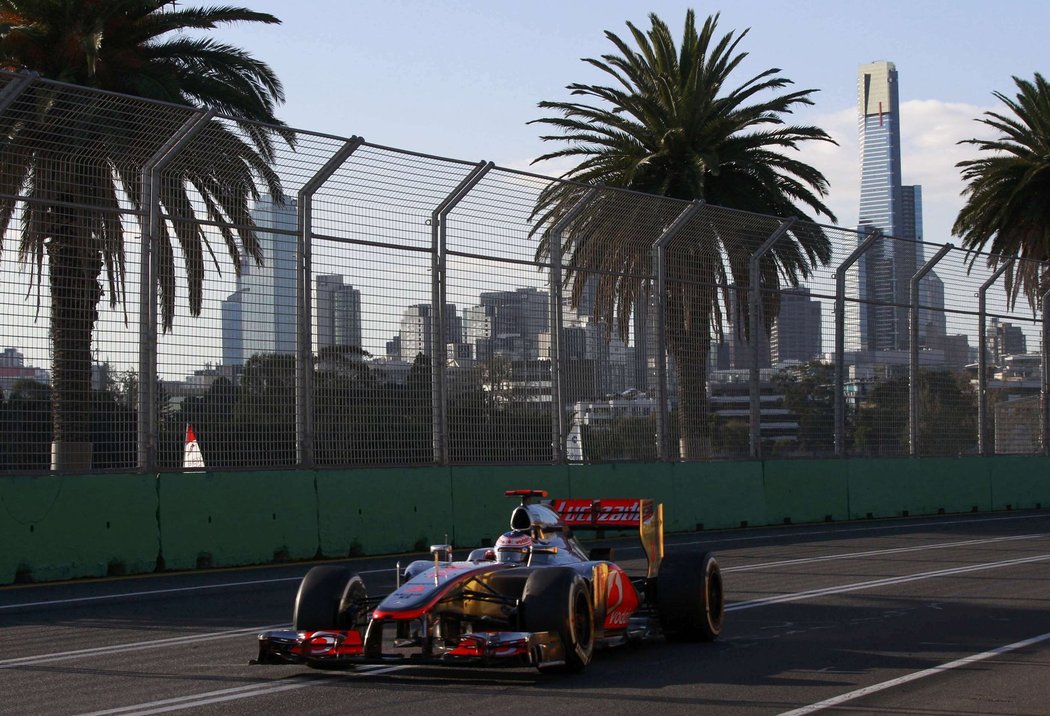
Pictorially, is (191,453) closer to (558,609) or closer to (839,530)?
(558,609)

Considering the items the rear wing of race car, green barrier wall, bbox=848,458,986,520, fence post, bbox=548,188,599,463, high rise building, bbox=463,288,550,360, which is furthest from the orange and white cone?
green barrier wall, bbox=848,458,986,520

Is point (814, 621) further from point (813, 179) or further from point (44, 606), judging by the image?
point (813, 179)

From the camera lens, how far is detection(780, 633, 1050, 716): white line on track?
684 centimetres

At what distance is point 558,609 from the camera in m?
7.53

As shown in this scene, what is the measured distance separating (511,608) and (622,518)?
1.92 m

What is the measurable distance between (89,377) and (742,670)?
794cm

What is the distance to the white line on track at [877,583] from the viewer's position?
1123 cm

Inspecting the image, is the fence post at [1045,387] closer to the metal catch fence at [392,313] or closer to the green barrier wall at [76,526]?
the metal catch fence at [392,313]

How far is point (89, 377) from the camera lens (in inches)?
532

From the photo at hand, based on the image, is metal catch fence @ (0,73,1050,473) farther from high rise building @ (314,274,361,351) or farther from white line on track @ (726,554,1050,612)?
white line on track @ (726,554,1050,612)

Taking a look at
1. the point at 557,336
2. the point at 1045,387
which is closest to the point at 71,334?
the point at 557,336

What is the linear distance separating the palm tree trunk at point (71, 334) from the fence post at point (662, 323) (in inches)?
370

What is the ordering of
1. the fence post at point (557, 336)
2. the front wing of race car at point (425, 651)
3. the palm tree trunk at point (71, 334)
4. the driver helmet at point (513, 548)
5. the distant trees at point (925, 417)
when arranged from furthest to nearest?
the distant trees at point (925, 417) < the fence post at point (557, 336) < the palm tree trunk at point (71, 334) < the driver helmet at point (513, 548) < the front wing of race car at point (425, 651)

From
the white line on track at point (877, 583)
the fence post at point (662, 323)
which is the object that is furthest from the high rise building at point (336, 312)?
the white line on track at point (877, 583)
